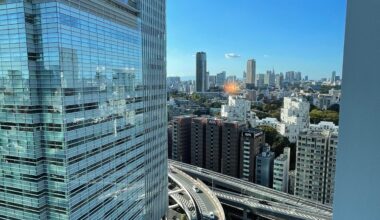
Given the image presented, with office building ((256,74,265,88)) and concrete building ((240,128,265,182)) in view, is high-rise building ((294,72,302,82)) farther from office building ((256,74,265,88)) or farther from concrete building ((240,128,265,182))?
concrete building ((240,128,265,182))

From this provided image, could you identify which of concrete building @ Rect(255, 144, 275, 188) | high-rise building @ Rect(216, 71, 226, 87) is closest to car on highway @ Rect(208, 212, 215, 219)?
concrete building @ Rect(255, 144, 275, 188)

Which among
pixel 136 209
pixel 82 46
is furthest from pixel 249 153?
pixel 82 46

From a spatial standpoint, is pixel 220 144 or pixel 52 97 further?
pixel 220 144

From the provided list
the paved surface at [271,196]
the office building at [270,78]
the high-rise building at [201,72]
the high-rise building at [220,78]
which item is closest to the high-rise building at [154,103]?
the paved surface at [271,196]

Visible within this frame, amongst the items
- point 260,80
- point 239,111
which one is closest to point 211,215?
point 239,111

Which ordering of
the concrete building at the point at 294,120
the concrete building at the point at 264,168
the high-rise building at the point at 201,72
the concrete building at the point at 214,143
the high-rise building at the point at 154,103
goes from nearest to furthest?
the high-rise building at the point at 154,103
the concrete building at the point at 264,168
the concrete building at the point at 214,143
the concrete building at the point at 294,120
the high-rise building at the point at 201,72

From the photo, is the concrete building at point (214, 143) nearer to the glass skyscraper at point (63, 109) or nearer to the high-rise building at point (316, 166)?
the high-rise building at point (316, 166)

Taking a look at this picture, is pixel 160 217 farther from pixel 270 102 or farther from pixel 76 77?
pixel 270 102

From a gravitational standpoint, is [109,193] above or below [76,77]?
below
